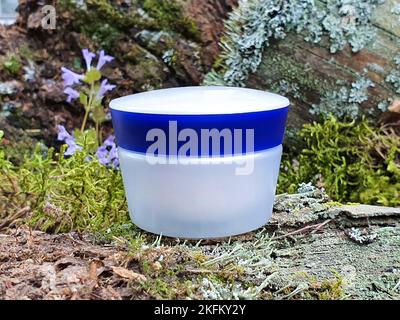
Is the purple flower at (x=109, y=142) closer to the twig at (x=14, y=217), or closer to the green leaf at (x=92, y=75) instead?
the green leaf at (x=92, y=75)

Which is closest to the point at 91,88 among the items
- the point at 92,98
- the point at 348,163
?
the point at 92,98

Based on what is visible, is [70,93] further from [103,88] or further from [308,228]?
[308,228]

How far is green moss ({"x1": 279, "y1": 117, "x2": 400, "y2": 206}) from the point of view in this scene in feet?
4.51

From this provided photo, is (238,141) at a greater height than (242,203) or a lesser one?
greater

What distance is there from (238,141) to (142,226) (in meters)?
0.24

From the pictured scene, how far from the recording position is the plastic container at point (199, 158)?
898 millimetres

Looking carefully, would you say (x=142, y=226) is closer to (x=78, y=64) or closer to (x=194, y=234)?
(x=194, y=234)

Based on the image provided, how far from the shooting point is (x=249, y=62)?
1482mm

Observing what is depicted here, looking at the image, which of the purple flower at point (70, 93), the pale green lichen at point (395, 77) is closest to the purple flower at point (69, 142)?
the purple flower at point (70, 93)

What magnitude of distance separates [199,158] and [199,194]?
0.06m

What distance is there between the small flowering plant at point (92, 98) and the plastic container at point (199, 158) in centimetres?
46

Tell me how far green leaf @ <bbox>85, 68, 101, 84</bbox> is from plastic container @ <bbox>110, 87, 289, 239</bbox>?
567 mm

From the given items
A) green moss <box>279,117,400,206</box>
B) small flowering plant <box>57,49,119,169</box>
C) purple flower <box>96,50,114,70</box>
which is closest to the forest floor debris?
green moss <box>279,117,400,206</box>
